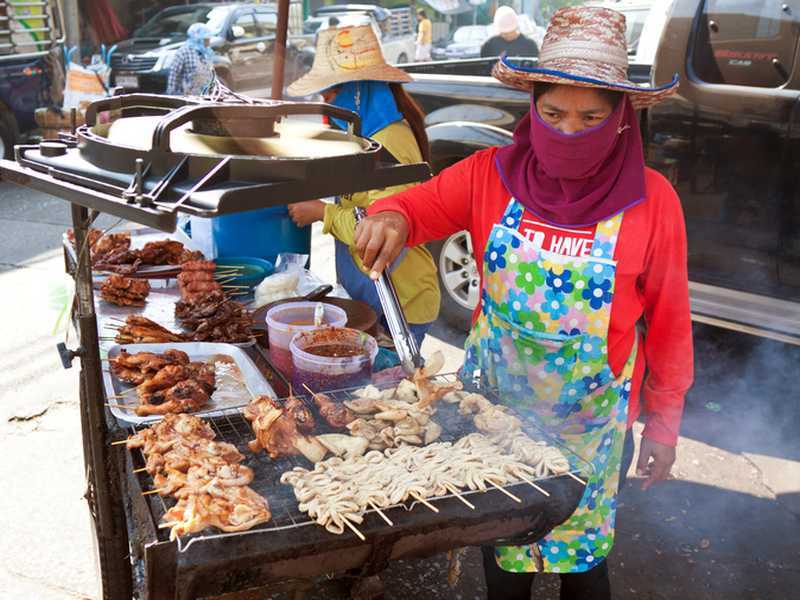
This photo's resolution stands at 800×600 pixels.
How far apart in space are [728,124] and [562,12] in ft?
9.76

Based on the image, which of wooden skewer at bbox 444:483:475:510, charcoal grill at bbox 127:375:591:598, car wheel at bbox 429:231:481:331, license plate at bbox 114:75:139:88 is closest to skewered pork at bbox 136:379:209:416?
charcoal grill at bbox 127:375:591:598

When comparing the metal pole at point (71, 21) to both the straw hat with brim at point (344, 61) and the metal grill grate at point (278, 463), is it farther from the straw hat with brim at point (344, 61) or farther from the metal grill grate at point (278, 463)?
the metal grill grate at point (278, 463)

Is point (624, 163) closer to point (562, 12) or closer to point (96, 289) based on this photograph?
point (562, 12)

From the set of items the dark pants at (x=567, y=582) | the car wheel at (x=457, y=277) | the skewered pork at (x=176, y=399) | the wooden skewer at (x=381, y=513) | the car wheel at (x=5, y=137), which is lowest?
the car wheel at (x=5, y=137)

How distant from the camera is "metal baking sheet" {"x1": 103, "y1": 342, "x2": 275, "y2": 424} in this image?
234 centimetres

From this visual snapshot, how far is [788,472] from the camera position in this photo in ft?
15.0

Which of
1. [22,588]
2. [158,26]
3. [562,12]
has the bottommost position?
[22,588]

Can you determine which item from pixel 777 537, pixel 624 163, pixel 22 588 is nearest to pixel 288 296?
pixel 624 163

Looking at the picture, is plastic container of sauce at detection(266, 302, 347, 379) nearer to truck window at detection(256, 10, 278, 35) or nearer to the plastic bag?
the plastic bag

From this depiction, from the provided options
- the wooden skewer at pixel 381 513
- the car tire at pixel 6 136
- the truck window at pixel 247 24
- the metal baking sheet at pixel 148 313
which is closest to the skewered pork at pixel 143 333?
the metal baking sheet at pixel 148 313

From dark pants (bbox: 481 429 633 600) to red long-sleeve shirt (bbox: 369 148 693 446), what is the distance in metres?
0.29

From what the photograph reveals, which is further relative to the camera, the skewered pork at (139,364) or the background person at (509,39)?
the background person at (509,39)

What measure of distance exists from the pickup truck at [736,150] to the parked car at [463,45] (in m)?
18.8

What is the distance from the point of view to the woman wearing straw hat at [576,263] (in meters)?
2.31
